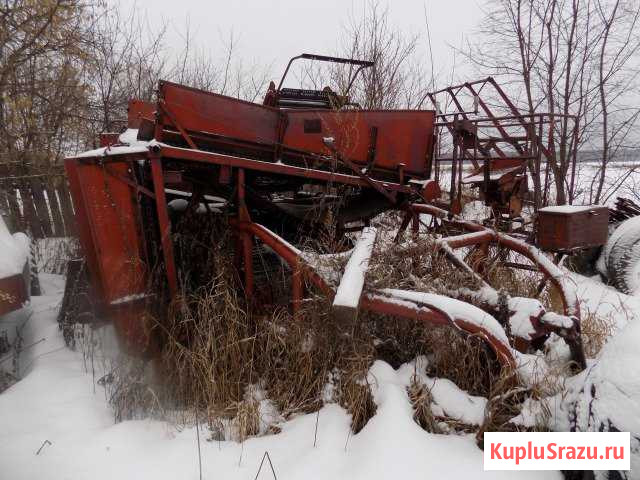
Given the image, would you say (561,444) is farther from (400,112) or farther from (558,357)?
(400,112)

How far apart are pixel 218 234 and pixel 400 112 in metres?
1.94

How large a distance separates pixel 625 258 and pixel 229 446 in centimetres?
454

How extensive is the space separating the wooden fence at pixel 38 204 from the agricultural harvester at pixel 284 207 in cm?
292

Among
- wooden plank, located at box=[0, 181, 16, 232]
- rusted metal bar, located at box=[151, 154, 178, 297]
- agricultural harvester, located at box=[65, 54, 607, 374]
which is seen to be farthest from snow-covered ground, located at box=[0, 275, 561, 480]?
wooden plank, located at box=[0, 181, 16, 232]

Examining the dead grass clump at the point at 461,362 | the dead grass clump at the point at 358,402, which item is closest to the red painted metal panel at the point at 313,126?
the dead grass clump at the point at 461,362

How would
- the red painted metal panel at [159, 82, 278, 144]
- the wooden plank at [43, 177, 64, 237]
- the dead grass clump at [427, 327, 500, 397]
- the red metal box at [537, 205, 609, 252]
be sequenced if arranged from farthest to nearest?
1. the wooden plank at [43, 177, 64, 237]
2. the red metal box at [537, 205, 609, 252]
3. the red painted metal panel at [159, 82, 278, 144]
4. the dead grass clump at [427, 327, 500, 397]

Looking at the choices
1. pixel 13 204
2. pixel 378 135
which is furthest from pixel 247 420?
pixel 13 204

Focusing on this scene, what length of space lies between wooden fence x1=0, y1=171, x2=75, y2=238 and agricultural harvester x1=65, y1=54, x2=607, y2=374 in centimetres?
292

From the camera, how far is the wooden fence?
18.2 ft

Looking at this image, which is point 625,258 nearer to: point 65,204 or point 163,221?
point 163,221

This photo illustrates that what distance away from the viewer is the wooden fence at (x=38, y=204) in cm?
554

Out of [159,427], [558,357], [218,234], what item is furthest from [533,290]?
[159,427]

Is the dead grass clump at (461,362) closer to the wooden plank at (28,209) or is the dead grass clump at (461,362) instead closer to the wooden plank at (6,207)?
the wooden plank at (6,207)

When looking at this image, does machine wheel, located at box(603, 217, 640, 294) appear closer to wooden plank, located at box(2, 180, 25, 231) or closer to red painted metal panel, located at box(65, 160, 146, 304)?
red painted metal panel, located at box(65, 160, 146, 304)
